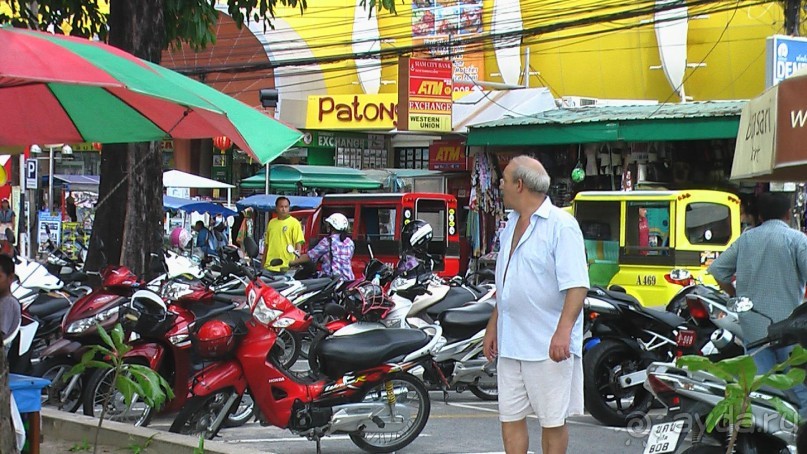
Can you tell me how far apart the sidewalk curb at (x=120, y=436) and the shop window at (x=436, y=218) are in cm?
1090

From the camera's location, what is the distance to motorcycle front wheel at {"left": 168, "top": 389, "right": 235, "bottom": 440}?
6.87 meters

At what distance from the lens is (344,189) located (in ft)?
91.1

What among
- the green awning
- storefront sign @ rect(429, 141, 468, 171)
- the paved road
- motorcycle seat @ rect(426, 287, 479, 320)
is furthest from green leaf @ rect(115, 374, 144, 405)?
storefront sign @ rect(429, 141, 468, 171)

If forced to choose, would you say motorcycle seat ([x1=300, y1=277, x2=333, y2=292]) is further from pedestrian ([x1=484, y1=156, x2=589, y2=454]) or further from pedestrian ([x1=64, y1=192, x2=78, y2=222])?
pedestrian ([x1=64, y1=192, x2=78, y2=222])

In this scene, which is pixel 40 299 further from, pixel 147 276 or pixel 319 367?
pixel 319 367

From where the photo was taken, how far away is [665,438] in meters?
5.36

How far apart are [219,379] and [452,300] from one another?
11.1 feet

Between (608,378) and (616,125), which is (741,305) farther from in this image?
(616,125)

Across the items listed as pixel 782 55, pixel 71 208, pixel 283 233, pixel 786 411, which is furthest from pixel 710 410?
pixel 71 208

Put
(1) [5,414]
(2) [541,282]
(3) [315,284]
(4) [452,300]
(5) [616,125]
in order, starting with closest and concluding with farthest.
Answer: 1. (1) [5,414]
2. (2) [541,282]
3. (4) [452,300]
4. (3) [315,284]
5. (5) [616,125]

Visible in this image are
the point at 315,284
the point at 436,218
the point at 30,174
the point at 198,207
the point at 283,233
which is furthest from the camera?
the point at 30,174

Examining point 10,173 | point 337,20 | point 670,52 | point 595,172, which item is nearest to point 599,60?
point 670,52

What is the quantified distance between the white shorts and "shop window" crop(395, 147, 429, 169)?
2619 cm

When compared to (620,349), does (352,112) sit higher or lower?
higher
